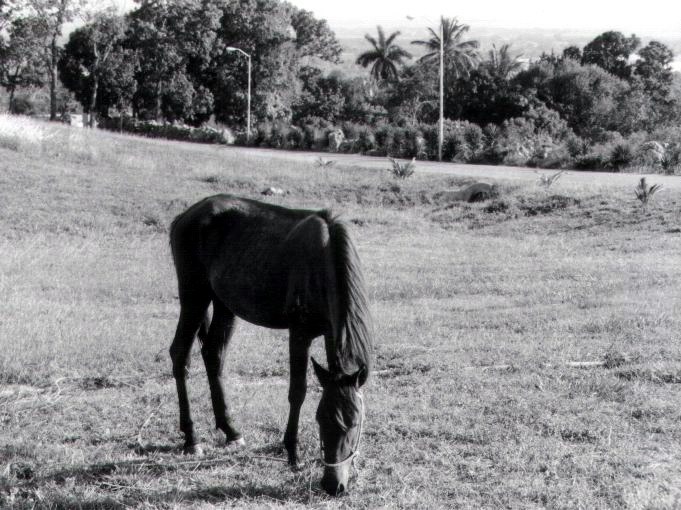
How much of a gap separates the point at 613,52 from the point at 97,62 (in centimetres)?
3532

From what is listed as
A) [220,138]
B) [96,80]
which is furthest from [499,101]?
[96,80]

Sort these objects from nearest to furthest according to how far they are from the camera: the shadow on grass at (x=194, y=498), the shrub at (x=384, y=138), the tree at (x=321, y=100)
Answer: the shadow on grass at (x=194, y=498)
the shrub at (x=384, y=138)
the tree at (x=321, y=100)

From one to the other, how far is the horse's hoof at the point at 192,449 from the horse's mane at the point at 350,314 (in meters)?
1.58

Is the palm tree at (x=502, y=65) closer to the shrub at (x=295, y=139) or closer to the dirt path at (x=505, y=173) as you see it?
the shrub at (x=295, y=139)

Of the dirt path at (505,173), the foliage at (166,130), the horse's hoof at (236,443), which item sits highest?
the foliage at (166,130)

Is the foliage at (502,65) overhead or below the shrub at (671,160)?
overhead

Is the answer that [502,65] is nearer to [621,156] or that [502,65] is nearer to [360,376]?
[621,156]

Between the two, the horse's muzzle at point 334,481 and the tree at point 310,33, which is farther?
the tree at point 310,33

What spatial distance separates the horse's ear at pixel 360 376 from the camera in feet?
14.3

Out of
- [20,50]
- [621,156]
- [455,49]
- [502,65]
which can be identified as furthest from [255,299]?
[455,49]

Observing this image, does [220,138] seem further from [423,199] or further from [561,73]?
[423,199]

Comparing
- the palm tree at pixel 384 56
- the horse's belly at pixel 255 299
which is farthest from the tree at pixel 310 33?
the horse's belly at pixel 255 299

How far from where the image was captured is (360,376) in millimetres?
4414

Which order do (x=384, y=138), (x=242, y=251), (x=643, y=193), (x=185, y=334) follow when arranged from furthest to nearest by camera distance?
(x=384, y=138)
(x=643, y=193)
(x=185, y=334)
(x=242, y=251)
